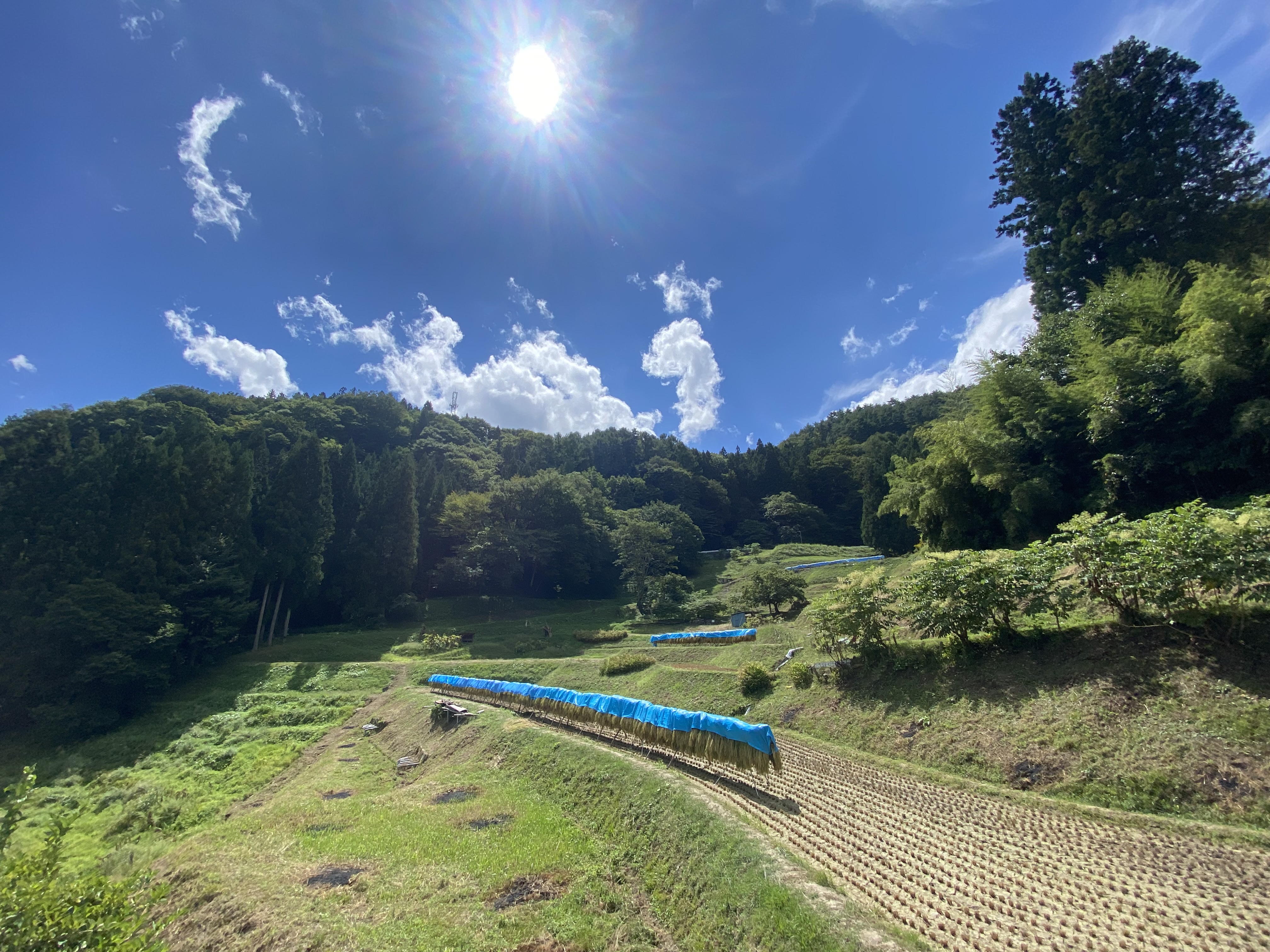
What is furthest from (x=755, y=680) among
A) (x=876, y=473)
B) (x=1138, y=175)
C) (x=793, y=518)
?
(x=793, y=518)

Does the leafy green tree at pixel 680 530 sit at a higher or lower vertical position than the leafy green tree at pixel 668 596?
higher

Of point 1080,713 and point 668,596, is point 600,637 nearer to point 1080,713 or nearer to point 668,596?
point 668,596

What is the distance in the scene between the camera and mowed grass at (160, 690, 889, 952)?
22.7ft

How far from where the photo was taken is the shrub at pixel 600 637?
33844 mm

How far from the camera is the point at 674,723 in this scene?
1274 centimetres

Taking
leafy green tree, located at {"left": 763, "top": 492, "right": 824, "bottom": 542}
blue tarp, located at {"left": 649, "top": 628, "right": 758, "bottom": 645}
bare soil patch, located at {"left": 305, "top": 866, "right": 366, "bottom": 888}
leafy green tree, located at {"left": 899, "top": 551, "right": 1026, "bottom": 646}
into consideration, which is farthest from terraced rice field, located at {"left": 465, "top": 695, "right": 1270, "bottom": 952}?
leafy green tree, located at {"left": 763, "top": 492, "right": 824, "bottom": 542}

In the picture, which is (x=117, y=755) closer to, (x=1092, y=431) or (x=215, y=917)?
(x=215, y=917)

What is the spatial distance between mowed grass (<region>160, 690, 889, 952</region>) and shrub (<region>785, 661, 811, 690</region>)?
6.69m

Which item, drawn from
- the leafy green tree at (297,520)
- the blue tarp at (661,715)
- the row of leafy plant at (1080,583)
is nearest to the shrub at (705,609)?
the blue tarp at (661,715)

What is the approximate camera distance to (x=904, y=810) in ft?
29.2

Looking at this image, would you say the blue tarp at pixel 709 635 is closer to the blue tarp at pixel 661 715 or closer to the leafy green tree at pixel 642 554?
the blue tarp at pixel 661 715

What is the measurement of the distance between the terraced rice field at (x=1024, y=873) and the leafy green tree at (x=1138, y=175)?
2438cm

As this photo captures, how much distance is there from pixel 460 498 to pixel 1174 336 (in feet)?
171

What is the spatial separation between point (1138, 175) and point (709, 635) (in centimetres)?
2875
